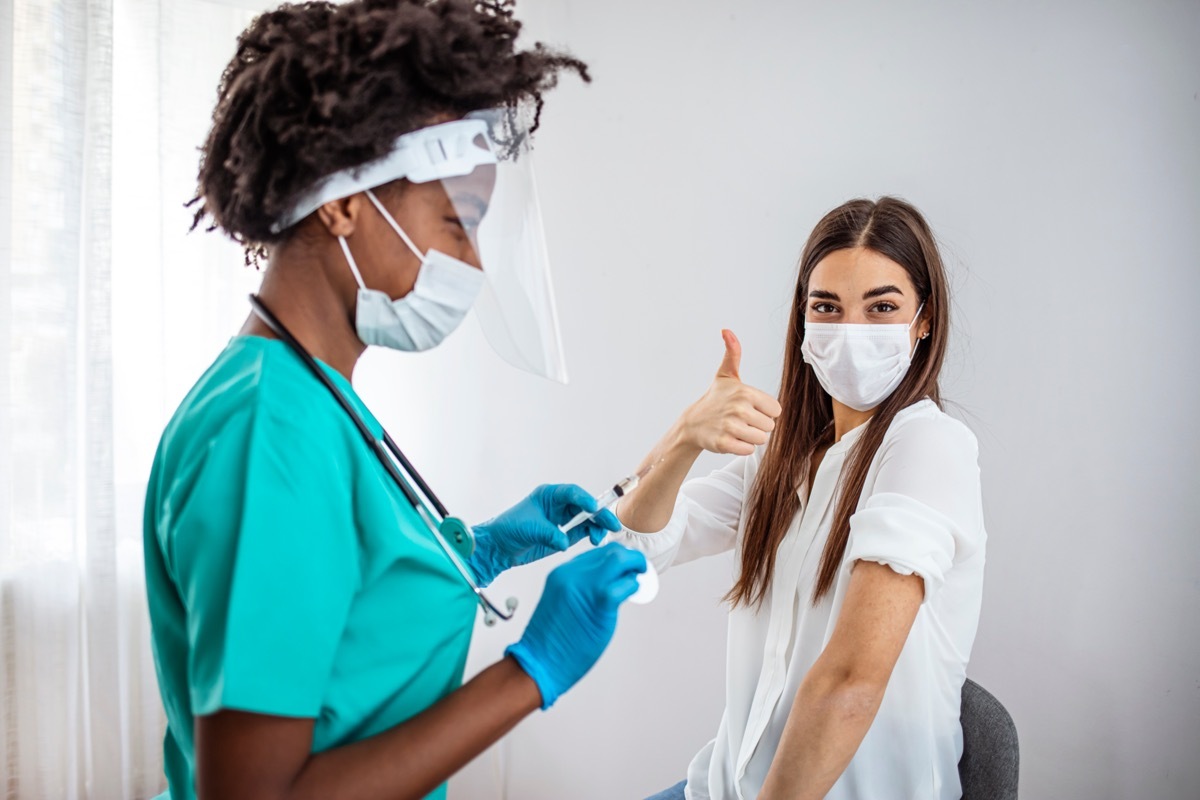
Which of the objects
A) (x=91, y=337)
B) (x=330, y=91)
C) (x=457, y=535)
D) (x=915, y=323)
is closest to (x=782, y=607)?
(x=915, y=323)

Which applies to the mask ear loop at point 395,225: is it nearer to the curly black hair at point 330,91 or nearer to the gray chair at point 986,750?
the curly black hair at point 330,91

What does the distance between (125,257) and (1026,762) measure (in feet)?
8.08

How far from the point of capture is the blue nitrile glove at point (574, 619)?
2.55ft

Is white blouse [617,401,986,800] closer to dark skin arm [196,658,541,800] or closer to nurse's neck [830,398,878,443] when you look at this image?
nurse's neck [830,398,878,443]

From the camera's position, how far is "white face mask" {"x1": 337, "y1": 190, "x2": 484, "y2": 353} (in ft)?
2.72

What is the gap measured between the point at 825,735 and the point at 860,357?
0.57m

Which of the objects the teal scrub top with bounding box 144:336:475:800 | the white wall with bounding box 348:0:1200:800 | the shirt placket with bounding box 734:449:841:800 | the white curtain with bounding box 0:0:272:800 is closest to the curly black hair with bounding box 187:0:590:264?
the teal scrub top with bounding box 144:336:475:800

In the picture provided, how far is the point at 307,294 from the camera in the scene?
2.72 ft

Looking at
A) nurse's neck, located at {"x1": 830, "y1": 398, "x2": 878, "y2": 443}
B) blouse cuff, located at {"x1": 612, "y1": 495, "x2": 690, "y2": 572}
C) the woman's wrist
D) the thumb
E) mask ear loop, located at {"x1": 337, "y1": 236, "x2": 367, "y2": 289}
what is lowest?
blouse cuff, located at {"x1": 612, "y1": 495, "x2": 690, "y2": 572}

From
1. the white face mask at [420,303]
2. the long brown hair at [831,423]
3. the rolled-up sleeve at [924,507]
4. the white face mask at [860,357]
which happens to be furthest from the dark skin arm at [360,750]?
the white face mask at [860,357]

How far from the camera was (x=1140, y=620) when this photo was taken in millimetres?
1648

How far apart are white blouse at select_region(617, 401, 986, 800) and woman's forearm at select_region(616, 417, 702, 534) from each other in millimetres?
205

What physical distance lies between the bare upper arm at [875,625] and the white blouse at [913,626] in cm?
2

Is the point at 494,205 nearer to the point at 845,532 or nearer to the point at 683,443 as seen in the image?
the point at 683,443
